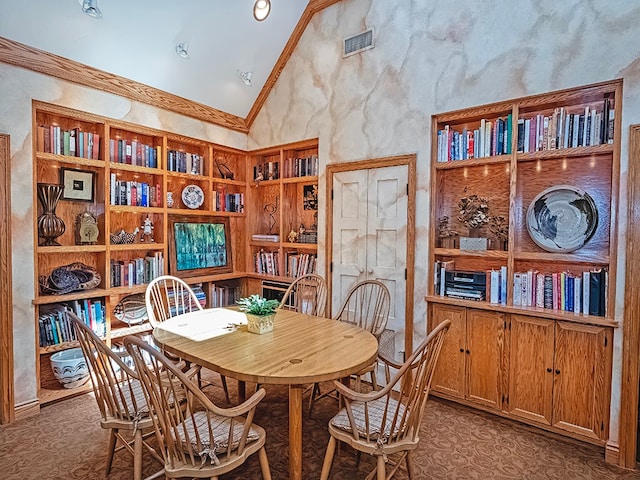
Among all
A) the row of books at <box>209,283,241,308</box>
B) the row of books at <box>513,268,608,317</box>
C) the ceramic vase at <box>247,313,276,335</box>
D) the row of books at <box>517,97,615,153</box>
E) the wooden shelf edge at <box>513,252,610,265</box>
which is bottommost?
the row of books at <box>209,283,241,308</box>

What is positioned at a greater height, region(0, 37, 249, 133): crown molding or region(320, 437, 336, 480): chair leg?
region(0, 37, 249, 133): crown molding

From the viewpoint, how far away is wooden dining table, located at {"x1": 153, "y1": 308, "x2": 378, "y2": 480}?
6.23 feet

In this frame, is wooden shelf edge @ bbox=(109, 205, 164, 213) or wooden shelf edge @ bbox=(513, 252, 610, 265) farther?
wooden shelf edge @ bbox=(109, 205, 164, 213)

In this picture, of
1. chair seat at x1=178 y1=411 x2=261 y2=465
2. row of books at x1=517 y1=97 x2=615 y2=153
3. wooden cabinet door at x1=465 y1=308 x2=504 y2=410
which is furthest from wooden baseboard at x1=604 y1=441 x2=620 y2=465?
chair seat at x1=178 y1=411 x2=261 y2=465

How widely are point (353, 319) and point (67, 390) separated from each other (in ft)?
8.78

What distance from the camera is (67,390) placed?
3.28 metres

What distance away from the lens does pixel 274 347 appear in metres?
2.24

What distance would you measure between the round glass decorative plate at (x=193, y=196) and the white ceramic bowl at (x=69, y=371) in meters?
1.89

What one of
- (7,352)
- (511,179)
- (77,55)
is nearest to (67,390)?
(7,352)

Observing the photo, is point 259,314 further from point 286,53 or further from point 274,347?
point 286,53

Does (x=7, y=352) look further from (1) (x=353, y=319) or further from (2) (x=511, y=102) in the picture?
(2) (x=511, y=102)

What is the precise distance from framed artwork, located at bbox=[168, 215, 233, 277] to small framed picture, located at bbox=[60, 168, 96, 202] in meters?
0.89

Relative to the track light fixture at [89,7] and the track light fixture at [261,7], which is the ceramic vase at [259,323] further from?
the track light fixture at [89,7]

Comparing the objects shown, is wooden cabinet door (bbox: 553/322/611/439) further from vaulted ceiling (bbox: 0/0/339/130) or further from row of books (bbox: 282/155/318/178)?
vaulted ceiling (bbox: 0/0/339/130)
